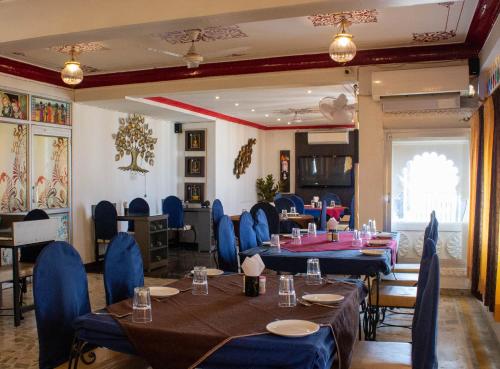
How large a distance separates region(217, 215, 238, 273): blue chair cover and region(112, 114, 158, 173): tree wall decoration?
4.59 meters

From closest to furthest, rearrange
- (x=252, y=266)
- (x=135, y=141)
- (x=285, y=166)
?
(x=252, y=266), (x=135, y=141), (x=285, y=166)

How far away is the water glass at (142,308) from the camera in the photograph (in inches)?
92.3

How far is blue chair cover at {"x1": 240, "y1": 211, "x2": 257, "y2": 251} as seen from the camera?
5066 millimetres

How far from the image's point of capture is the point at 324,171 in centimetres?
1447

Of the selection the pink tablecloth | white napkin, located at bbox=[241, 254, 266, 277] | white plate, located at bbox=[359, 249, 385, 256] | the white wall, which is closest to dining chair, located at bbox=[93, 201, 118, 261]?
the white wall

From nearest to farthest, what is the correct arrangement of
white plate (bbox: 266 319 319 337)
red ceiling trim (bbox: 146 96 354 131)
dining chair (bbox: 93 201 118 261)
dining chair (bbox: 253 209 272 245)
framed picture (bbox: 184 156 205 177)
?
white plate (bbox: 266 319 319 337), dining chair (bbox: 253 209 272 245), dining chair (bbox: 93 201 118 261), red ceiling trim (bbox: 146 96 354 131), framed picture (bbox: 184 156 205 177)

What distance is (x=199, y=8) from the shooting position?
392 cm

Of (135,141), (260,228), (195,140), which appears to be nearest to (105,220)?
(135,141)

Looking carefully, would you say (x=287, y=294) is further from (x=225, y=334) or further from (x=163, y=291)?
(x=163, y=291)

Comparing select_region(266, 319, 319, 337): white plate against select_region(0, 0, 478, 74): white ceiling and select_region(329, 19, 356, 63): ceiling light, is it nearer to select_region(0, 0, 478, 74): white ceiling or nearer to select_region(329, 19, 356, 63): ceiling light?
select_region(0, 0, 478, 74): white ceiling

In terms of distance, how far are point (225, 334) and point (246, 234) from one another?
9.83 ft

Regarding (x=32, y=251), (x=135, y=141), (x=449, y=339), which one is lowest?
(x=449, y=339)

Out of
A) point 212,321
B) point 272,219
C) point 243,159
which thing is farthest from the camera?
point 243,159

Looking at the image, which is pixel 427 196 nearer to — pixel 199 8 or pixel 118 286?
pixel 199 8
